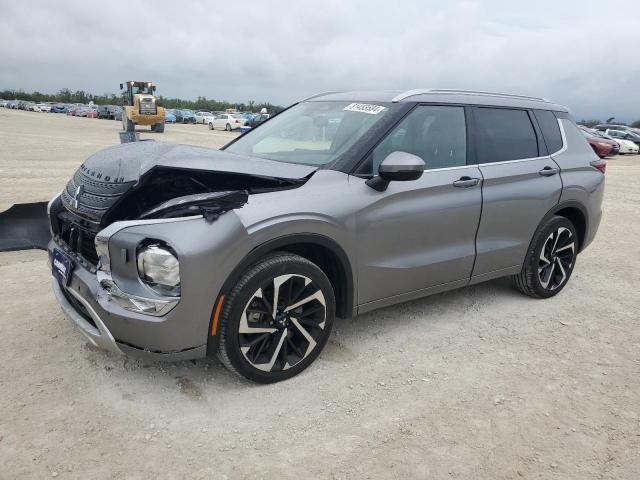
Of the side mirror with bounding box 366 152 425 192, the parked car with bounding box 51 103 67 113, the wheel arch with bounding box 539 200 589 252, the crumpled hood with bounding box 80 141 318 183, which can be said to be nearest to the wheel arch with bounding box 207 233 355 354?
the crumpled hood with bounding box 80 141 318 183

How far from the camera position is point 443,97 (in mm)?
3871

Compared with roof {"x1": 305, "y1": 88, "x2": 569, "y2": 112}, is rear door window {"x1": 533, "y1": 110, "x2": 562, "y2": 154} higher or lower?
lower

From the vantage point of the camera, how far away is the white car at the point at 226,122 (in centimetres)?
3841

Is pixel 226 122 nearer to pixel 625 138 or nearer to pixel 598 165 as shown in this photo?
pixel 625 138

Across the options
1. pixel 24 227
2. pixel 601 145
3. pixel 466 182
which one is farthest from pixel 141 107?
pixel 466 182

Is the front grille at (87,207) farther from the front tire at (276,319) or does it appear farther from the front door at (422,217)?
the front door at (422,217)

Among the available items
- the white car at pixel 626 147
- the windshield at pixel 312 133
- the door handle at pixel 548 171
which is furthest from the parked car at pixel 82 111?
the door handle at pixel 548 171

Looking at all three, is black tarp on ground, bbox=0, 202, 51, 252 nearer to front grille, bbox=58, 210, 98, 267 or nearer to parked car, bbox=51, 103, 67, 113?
front grille, bbox=58, 210, 98, 267

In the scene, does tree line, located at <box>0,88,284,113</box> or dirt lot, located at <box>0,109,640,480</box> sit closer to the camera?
dirt lot, located at <box>0,109,640,480</box>

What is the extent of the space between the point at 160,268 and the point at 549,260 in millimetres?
3513

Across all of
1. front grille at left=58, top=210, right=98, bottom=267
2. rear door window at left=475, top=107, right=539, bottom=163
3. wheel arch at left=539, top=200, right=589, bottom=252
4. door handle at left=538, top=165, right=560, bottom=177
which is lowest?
front grille at left=58, top=210, right=98, bottom=267

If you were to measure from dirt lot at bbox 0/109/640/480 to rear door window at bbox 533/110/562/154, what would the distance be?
1.49 meters

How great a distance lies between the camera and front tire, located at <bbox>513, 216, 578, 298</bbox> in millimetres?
4469

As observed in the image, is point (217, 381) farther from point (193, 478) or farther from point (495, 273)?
point (495, 273)
